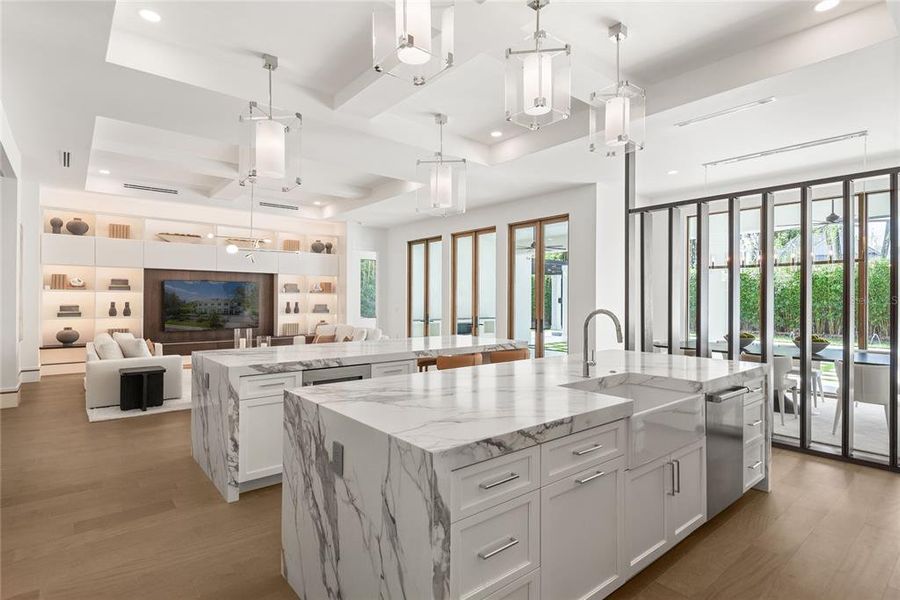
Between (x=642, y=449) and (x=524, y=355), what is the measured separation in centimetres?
234

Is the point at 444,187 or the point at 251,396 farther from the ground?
the point at 444,187

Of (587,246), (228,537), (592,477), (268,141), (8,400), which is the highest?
(268,141)

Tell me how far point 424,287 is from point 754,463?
7489 millimetres

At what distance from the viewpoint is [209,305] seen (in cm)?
938

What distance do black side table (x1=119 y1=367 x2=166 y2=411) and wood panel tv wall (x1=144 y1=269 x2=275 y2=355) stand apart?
3524mm

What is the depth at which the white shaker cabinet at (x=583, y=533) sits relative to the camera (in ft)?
5.63

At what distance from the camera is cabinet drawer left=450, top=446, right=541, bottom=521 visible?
4.75ft

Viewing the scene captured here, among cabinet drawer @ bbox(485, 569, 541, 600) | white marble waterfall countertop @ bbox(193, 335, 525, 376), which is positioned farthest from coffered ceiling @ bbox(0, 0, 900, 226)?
cabinet drawer @ bbox(485, 569, 541, 600)

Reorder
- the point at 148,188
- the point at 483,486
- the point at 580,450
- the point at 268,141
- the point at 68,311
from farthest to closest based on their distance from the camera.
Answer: the point at 68,311 → the point at 148,188 → the point at 268,141 → the point at 580,450 → the point at 483,486

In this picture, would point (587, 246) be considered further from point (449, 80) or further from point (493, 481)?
point (493, 481)

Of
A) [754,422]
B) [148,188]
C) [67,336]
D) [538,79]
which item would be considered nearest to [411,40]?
[538,79]

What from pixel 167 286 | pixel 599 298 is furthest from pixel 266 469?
pixel 167 286

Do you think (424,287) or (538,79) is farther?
(424,287)

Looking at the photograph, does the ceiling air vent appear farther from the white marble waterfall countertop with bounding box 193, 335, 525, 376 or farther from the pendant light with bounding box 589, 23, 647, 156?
the pendant light with bounding box 589, 23, 647, 156
